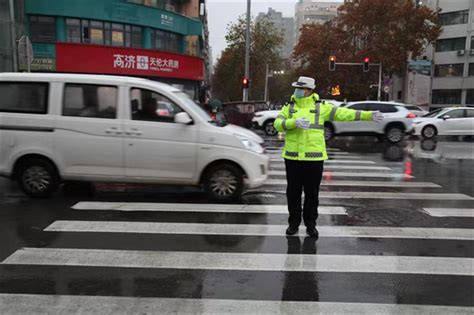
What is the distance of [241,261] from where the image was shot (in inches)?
198

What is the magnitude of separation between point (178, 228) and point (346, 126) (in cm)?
1424

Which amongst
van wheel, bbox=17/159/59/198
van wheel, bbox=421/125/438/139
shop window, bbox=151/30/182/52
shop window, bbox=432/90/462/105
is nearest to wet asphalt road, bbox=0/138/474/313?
van wheel, bbox=17/159/59/198

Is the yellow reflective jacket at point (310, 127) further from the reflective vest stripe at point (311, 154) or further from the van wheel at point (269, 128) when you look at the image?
the van wheel at point (269, 128)

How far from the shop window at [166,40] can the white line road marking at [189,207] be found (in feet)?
91.5

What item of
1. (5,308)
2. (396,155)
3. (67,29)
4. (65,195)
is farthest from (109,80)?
(67,29)

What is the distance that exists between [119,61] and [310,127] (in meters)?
27.4

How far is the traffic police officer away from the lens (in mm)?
5652

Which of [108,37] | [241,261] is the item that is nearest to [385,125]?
[241,261]

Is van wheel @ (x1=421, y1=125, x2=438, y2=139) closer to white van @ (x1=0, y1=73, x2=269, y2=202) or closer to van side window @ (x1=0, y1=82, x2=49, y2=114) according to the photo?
white van @ (x1=0, y1=73, x2=269, y2=202)

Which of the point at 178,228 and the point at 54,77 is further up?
the point at 54,77

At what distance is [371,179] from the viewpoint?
10.3m

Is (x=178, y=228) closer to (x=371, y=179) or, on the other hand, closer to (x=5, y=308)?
(x=5, y=308)

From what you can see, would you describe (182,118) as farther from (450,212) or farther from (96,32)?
(96,32)

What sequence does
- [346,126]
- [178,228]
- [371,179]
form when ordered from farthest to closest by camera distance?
1. [346,126]
2. [371,179]
3. [178,228]
